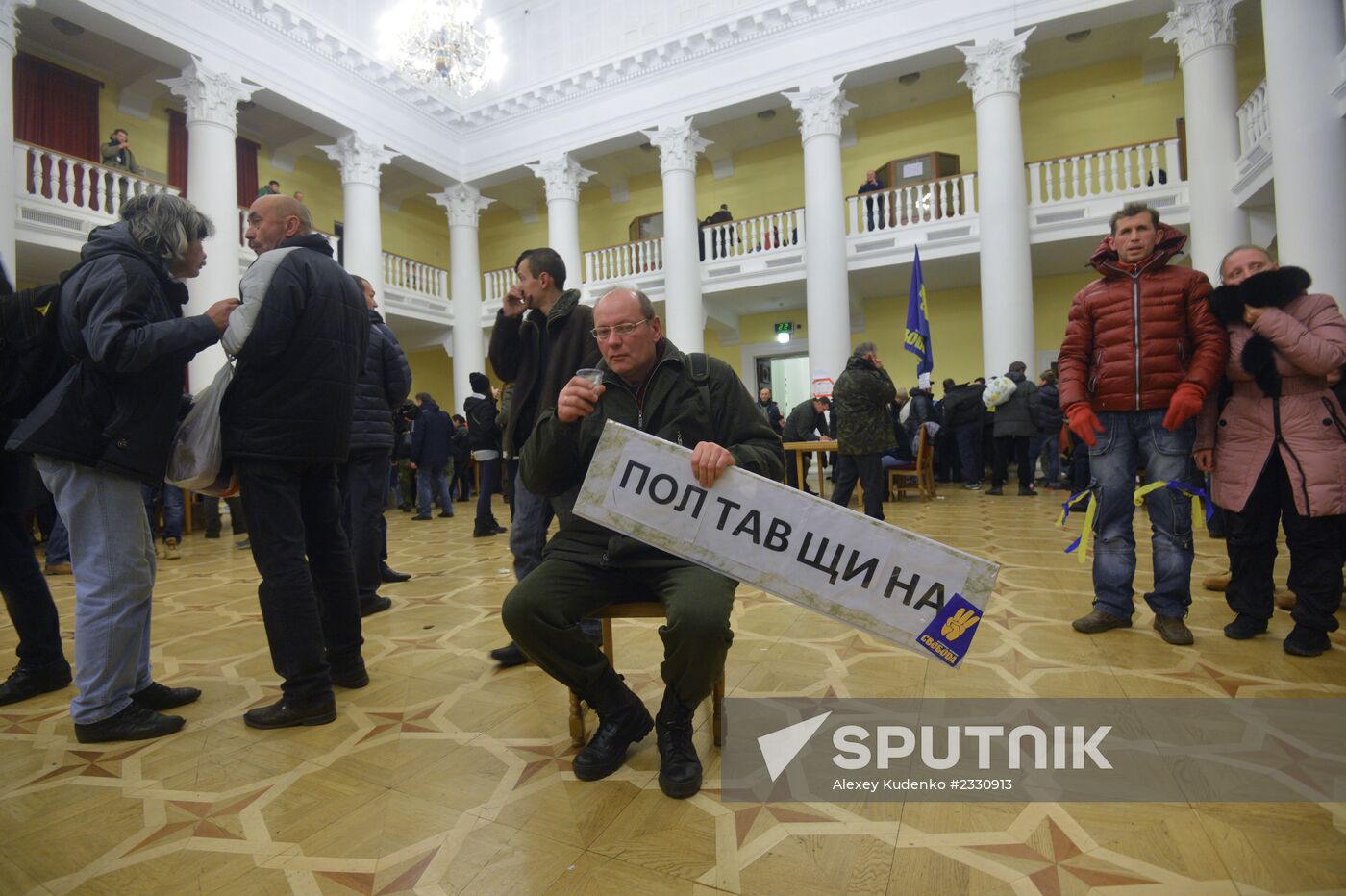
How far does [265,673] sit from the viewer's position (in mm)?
2691

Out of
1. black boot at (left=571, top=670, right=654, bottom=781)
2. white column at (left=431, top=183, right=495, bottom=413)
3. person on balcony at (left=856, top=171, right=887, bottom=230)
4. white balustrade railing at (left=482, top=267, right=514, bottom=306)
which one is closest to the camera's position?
black boot at (left=571, top=670, right=654, bottom=781)

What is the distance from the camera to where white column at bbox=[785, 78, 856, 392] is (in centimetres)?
1080

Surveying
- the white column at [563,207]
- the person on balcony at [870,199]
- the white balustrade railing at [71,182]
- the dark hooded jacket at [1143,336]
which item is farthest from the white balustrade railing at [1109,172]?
the white balustrade railing at [71,182]

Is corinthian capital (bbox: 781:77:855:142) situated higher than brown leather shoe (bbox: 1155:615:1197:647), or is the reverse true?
corinthian capital (bbox: 781:77:855:142)

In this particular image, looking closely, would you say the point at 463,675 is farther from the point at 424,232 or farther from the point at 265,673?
the point at 424,232

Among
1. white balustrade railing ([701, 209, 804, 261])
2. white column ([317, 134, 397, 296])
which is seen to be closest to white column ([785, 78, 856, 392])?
white balustrade railing ([701, 209, 804, 261])

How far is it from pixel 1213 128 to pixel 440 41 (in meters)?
10.3

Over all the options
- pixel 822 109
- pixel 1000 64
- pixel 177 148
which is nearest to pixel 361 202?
pixel 177 148

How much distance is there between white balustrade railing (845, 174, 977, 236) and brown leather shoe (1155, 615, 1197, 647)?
9.37 meters

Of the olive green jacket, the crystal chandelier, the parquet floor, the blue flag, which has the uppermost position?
the crystal chandelier

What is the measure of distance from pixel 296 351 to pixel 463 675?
53.0 inches

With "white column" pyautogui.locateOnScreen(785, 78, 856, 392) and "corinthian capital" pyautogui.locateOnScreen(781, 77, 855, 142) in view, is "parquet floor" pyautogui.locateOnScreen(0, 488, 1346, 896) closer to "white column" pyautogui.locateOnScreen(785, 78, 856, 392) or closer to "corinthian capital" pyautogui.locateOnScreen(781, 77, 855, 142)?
"white column" pyautogui.locateOnScreen(785, 78, 856, 392)

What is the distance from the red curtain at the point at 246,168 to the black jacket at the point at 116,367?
12.6 m

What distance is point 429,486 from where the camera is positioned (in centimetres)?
831
